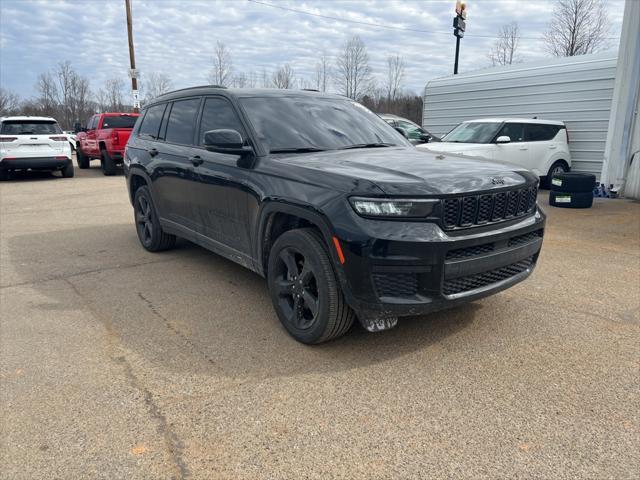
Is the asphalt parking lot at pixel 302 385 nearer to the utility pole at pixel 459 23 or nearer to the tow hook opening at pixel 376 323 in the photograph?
the tow hook opening at pixel 376 323

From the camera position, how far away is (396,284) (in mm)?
2967

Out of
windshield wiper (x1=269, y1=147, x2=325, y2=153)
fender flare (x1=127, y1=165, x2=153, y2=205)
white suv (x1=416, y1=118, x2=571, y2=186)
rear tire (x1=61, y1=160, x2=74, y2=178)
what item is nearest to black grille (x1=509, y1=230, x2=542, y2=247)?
windshield wiper (x1=269, y1=147, x2=325, y2=153)

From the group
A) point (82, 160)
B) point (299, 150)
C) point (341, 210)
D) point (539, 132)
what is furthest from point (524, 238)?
point (82, 160)

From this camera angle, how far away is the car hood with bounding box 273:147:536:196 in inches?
118

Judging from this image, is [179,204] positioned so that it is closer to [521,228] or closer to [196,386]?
[196,386]

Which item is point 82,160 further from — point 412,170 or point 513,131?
point 412,170

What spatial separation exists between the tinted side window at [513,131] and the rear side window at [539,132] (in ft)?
0.53

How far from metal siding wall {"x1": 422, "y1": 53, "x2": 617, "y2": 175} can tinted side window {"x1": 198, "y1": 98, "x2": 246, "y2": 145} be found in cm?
1013

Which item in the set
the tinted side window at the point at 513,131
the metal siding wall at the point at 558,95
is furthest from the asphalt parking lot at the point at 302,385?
the metal siding wall at the point at 558,95

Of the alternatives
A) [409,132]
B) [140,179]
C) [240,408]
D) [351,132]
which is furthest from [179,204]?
[409,132]

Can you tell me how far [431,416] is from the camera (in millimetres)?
2645

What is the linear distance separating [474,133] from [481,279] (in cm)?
842

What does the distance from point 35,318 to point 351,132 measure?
3.11 m

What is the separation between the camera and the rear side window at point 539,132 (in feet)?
36.5
